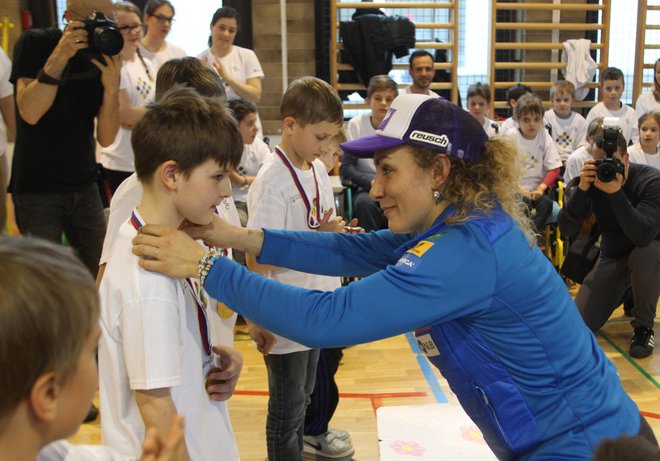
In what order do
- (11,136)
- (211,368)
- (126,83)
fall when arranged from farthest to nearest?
1. (11,136)
2. (126,83)
3. (211,368)

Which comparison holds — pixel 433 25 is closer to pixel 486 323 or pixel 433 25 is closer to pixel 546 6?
pixel 546 6

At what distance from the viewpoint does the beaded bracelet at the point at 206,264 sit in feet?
4.93

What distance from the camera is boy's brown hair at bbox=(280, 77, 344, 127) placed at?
8.26 feet

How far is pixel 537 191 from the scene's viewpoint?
5527 millimetres

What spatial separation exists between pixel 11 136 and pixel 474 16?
201 inches

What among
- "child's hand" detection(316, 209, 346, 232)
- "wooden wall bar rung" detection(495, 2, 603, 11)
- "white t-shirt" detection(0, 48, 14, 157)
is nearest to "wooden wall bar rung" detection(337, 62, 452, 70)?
"wooden wall bar rung" detection(495, 2, 603, 11)

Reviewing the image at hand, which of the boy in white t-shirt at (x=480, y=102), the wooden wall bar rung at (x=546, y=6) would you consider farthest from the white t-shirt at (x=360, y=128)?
the wooden wall bar rung at (x=546, y=6)

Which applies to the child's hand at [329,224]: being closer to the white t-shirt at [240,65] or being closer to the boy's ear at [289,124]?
the boy's ear at [289,124]

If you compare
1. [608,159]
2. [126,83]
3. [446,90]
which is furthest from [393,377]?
[446,90]

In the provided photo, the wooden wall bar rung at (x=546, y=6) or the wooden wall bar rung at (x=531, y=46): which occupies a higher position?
→ the wooden wall bar rung at (x=546, y=6)

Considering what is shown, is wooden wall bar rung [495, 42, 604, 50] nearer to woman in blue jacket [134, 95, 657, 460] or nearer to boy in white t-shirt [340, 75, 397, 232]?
boy in white t-shirt [340, 75, 397, 232]

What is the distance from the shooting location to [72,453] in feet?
3.28

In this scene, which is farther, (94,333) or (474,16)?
(474,16)

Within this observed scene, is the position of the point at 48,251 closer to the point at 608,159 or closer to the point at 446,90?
the point at 608,159
